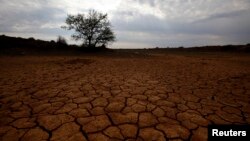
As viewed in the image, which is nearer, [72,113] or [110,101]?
[72,113]

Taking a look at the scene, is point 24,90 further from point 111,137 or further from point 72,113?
point 111,137

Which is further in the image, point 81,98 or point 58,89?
point 58,89

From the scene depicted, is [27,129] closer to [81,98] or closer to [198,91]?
[81,98]

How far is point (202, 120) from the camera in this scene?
2.38 m

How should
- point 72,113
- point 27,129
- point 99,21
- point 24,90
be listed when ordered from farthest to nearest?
point 99,21
point 24,90
point 72,113
point 27,129

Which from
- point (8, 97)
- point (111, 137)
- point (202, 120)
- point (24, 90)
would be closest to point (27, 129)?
point (111, 137)

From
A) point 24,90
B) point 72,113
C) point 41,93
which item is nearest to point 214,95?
point 72,113

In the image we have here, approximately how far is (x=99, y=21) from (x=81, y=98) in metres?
14.5

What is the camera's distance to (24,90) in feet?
12.4

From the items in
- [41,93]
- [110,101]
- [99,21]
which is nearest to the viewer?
[110,101]

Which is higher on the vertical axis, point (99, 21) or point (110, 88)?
point (99, 21)

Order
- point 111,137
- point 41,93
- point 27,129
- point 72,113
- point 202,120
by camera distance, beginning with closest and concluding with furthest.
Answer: point 111,137
point 27,129
point 202,120
point 72,113
point 41,93

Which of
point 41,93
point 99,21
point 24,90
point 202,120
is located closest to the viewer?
point 202,120

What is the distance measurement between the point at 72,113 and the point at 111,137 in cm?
90
